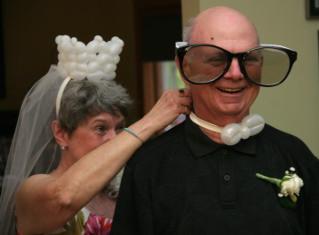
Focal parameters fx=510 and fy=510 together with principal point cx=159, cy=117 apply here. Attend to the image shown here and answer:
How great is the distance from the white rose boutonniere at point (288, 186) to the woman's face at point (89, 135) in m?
0.55

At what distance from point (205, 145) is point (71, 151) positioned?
21.0 inches

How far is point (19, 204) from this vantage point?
1466 millimetres

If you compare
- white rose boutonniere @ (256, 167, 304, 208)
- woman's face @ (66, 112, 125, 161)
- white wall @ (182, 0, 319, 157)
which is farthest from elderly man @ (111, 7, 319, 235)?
white wall @ (182, 0, 319, 157)

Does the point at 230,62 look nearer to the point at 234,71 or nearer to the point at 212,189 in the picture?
the point at 234,71

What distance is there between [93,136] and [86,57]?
230 millimetres

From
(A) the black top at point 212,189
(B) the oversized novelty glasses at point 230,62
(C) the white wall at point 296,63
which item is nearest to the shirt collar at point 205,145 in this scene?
(A) the black top at point 212,189

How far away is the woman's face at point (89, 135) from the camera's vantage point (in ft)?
4.87

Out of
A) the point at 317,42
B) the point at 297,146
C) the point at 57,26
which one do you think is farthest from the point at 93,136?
the point at 57,26

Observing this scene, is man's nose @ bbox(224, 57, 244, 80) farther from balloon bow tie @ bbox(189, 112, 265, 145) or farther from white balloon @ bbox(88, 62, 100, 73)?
white balloon @ bbox(88, 62, 100, 73)

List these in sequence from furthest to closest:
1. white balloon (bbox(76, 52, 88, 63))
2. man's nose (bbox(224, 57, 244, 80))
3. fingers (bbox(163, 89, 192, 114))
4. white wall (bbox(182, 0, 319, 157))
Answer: white wall (bbox(182, 0, 319, 157)) → white balloon (bbox(76, 52, 88, 63)) → fingers (bbox(163, 89, 192, 114)) → man's nose (bbox(224, 57, 244, 80))

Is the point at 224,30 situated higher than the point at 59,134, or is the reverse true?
the point at 224,30

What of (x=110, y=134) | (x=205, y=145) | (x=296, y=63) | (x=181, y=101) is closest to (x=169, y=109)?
(x=181, y=101)

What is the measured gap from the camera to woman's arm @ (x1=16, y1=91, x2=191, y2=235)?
3.99ft

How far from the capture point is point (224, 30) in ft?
3.49
